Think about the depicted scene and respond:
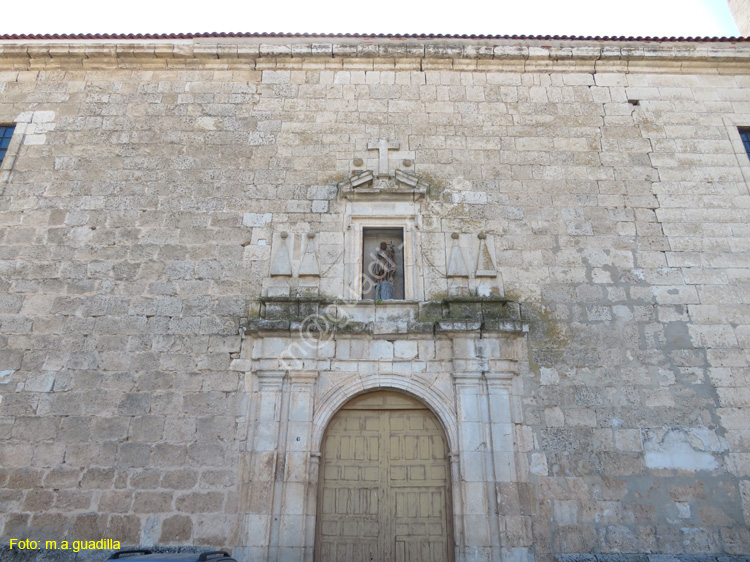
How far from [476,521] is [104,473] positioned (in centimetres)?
397

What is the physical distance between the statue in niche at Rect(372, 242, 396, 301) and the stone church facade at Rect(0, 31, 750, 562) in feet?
0.11

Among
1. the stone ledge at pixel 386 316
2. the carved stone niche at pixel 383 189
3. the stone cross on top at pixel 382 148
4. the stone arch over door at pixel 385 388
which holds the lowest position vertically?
the stone arch over door at pixel 385 388

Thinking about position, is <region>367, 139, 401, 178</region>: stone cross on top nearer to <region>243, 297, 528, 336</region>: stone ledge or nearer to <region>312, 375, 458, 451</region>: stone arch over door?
<region>243, 297, 528, 336</region>: stone ledge

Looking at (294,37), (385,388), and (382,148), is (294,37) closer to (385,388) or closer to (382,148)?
(382,148)

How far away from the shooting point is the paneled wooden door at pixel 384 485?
5375 mm

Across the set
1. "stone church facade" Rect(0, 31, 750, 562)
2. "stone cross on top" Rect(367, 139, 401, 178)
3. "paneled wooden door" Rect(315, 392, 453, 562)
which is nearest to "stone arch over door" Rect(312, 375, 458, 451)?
"stone church facade" Rect(0, 31, 750, 562)

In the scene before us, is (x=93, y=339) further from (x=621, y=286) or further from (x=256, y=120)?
(x=621, y=286)

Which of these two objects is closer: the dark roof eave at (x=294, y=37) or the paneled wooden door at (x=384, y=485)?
the paneled wooden door at (x=384, y=485)

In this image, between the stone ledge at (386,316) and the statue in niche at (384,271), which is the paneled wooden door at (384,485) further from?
the statue in niche at (384,271)

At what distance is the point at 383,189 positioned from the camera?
6.70 metres

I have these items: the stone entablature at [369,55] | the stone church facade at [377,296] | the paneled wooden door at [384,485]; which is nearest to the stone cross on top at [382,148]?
the stone church facade at [377,296]

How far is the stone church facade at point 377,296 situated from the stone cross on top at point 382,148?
34 mm

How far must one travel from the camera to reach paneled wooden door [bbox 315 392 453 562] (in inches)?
212

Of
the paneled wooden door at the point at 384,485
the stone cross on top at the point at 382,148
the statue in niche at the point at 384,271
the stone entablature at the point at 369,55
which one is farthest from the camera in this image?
the stone entablature at the point at 369,55
